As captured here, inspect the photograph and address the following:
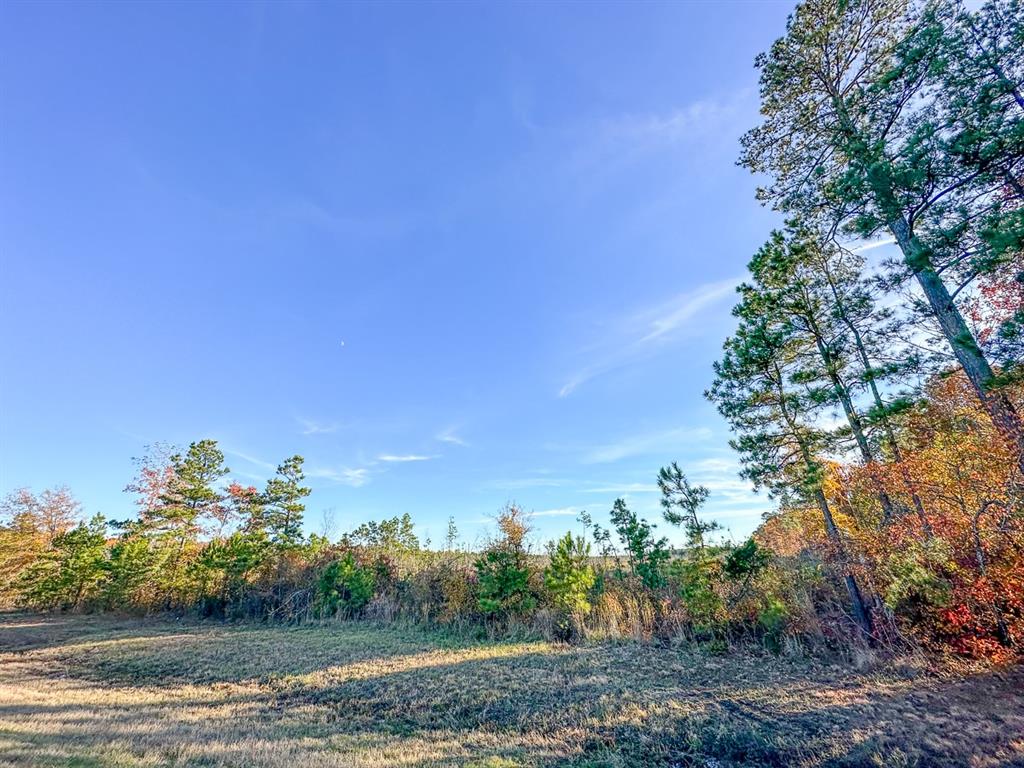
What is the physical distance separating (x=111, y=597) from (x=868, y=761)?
25724 millimetres

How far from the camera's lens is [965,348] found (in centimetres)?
576

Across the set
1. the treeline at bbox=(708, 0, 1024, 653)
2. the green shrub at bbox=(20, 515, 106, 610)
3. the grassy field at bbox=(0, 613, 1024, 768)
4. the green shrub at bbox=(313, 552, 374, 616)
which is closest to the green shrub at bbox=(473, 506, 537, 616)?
the grassy field at bbox=(0, 613, 1024, 768)

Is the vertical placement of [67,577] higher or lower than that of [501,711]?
higher

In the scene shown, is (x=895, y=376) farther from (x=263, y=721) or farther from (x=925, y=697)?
(x=263, y=721)

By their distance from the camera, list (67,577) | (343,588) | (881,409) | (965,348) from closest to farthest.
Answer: (965,348)
(881,409)
(343,588)
(67,577)

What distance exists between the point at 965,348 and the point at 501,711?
8483mm

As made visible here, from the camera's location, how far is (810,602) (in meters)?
8.61

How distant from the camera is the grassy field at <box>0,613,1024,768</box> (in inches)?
157

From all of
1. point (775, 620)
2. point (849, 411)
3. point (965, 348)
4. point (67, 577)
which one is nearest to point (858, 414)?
point (849, 411)

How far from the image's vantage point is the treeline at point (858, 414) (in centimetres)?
577

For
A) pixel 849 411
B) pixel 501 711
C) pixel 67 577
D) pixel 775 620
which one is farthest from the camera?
pixel 67 577

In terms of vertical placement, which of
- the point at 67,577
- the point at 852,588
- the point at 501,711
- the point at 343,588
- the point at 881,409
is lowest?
the point at 501,711

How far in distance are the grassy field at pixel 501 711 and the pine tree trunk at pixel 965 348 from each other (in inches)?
140

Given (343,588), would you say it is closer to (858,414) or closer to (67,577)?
(67,577)
